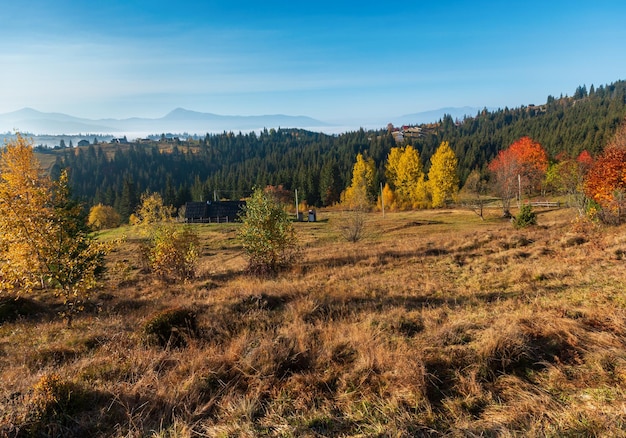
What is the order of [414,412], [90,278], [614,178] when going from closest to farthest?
[414,412]
[90,278]
[614,178]

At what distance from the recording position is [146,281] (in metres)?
21.8

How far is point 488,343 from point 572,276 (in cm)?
827

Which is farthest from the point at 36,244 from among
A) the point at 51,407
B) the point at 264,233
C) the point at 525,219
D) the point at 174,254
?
the point at 525,219

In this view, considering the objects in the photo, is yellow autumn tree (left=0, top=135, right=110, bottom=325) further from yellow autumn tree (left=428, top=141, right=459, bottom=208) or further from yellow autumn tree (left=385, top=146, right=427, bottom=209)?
yellow autumn tree (left=385, top=146, right=427, bottom=209)

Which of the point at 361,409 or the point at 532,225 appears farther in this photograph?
the point at 532,225

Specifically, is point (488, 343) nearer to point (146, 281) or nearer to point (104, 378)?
point (104, 378)

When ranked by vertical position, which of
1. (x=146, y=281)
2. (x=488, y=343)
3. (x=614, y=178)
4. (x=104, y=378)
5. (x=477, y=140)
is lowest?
(x=146, y=281)

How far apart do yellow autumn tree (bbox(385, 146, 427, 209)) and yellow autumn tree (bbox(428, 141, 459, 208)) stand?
4.54 meters

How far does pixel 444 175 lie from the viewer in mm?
56219

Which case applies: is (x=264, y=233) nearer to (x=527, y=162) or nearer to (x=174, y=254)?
(x=174, y=254)

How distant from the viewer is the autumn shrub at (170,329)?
7.41 m

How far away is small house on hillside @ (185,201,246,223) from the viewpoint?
71.1 m

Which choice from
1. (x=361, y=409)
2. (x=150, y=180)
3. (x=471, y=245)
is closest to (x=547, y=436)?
(x=361, y=409)

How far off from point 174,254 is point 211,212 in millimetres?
54574
